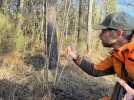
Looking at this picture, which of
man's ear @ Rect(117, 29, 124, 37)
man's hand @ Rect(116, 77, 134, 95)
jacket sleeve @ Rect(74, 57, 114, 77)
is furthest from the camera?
jacket sleeve @ Rect(74, 57, 114, 77)

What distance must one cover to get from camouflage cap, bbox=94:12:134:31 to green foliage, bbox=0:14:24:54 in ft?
18.9

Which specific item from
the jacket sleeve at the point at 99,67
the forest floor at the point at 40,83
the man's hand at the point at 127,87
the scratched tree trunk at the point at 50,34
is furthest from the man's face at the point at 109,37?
the scratched tree trunk at the point at 50,34

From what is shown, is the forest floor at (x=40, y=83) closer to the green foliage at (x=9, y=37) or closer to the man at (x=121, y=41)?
the green foliage at (x=9, y=37)

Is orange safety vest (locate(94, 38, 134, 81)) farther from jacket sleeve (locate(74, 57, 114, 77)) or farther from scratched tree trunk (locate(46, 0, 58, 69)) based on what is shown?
scratched tree trunk (locate(46, 0, 58, 69))

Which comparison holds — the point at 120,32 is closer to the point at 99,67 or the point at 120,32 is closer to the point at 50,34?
the point at 99,67

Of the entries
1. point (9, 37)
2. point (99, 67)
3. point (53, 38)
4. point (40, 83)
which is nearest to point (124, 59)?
point (99, 67)

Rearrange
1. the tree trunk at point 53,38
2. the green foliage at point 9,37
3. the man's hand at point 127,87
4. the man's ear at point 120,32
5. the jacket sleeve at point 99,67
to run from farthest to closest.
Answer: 1. the green foliage at point 9,37
2. the tree trunk at point 53,38
3. the jacket sleeve at point 99,67
4. the man's ear at point 120,32
5. the man's hand at point 127,87

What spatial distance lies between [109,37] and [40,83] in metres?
3.15

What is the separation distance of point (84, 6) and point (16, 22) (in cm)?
288

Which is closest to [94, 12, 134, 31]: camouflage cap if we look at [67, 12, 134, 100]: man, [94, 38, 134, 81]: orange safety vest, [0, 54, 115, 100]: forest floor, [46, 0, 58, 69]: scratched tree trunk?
[67, 12, 134, 100]: man

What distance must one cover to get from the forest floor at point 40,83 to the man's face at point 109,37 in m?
2.81

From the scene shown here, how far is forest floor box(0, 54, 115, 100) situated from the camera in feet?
24.2

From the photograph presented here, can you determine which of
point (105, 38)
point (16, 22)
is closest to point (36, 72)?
point (16, 22)

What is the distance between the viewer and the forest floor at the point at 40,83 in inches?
290
